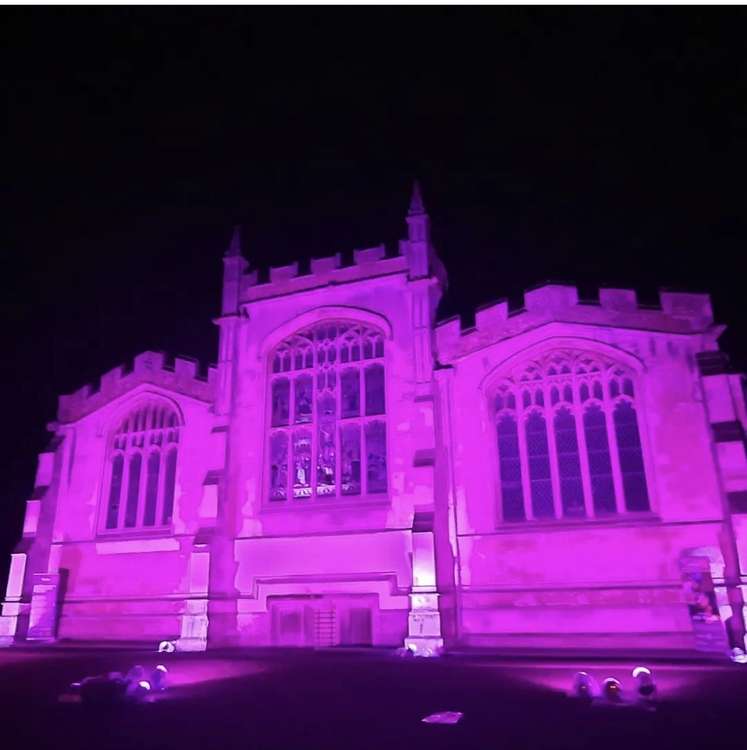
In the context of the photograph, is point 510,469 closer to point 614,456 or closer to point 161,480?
point 614,456

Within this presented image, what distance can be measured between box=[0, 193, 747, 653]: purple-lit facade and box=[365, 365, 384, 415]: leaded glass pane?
0.22 feet

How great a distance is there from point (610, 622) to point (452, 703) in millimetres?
9334

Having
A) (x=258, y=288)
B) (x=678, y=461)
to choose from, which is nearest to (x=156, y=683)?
(x=678, y=461)

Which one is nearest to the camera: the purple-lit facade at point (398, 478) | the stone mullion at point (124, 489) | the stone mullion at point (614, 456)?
the purple-lit facade at point (398, 478)

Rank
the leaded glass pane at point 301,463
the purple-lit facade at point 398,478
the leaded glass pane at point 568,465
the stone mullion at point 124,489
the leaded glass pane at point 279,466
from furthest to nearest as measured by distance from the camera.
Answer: the stone mullion at point 124,489 → the leaded glass pane at point 279,466 → the leaded glass pane at point 301,463 → the leaded glass pane at point 568,465 → the purple-lit facade at point 398,478

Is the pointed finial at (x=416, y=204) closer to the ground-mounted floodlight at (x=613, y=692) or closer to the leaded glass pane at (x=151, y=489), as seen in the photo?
the leaded glass pane at (x=151, y=489)

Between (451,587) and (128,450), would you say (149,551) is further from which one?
(451,587)

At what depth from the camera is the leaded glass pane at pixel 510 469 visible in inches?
739

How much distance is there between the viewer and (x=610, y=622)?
16797 millimetres

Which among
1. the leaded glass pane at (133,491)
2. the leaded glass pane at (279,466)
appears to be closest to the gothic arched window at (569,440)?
the leaded glass pane at (279,466)

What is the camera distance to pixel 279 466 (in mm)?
21312

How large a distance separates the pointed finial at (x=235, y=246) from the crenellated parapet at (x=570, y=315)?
27.6 feet

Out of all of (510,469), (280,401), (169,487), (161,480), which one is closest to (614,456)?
(510,469)

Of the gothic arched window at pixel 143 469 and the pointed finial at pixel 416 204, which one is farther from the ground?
the pointed finial at pixel 416 204
